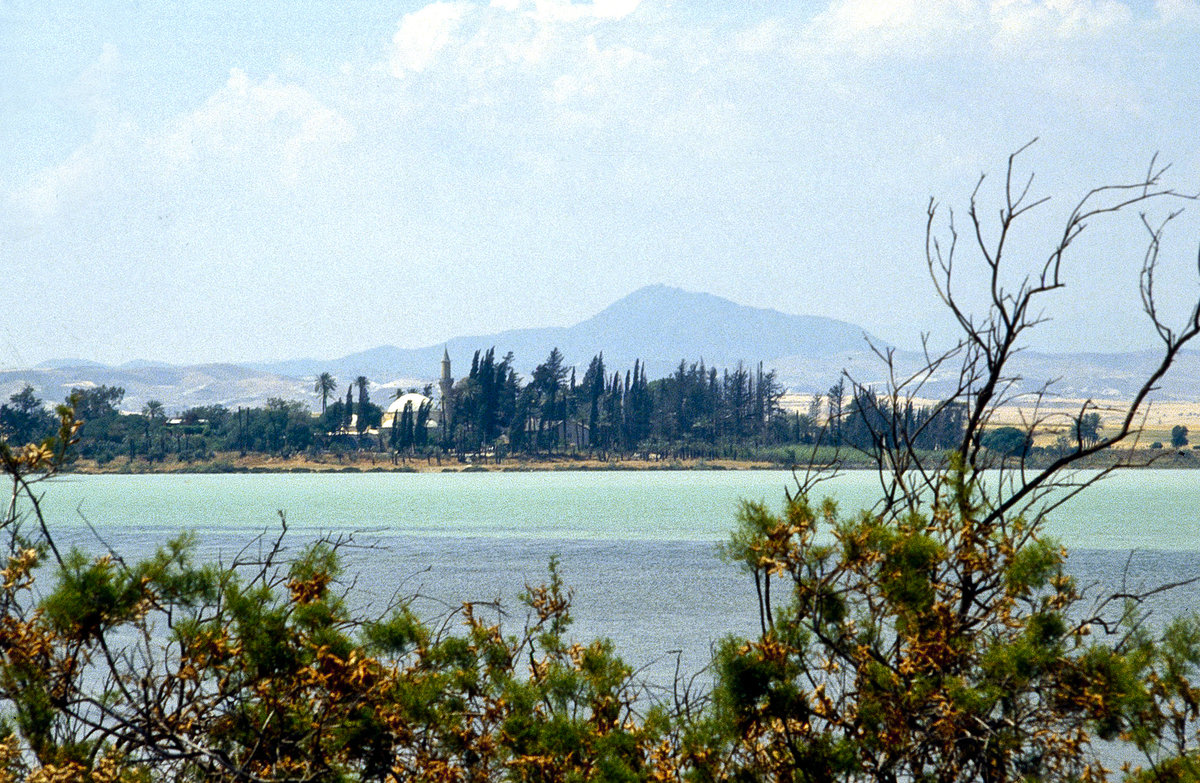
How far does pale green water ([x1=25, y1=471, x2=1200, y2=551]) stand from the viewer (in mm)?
33812

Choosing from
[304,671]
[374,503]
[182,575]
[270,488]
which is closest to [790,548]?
[304,671]

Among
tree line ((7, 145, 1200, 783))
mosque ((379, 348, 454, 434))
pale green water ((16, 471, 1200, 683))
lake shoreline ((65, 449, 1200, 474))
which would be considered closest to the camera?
tree line ((7, 145, 1200, 783))

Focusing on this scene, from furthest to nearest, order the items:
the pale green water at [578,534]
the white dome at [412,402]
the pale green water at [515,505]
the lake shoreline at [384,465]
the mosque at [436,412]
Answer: the white dome at [412,402], the mosque at [436,412], the lake shoreline at [384,465], the pale green water at [515,505], the pale green water at [578,534]

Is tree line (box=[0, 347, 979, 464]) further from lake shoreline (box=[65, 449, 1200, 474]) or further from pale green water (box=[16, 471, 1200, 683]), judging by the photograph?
pale green water (box=[16, 471, 1200, 683])

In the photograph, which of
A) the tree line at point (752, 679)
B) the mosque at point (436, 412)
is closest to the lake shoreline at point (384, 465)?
the mosque at point (436, 412)

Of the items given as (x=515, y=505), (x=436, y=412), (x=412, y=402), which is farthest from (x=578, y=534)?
(x=412, y=402)

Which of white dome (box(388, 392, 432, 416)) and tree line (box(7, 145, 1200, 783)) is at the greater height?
white dome (box(388, 392, 432, 416))

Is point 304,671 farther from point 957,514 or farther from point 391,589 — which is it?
point 391,589

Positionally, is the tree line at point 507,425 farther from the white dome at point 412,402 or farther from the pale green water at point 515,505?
the white dome at point 412,402

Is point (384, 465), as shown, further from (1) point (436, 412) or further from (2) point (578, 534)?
(2) point (578, 534)

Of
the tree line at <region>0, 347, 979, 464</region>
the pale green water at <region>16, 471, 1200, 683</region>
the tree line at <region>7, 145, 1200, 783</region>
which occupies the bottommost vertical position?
the pale green water at <region>16, 471, 1200, 683</region>

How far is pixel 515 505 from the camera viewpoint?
46.9 meters

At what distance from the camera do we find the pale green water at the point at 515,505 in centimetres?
3381

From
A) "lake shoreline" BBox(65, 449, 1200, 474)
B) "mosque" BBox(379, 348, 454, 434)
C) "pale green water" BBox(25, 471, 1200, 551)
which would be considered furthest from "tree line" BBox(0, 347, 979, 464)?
"pale green water" BBox(25, 471, 1200, 551)
